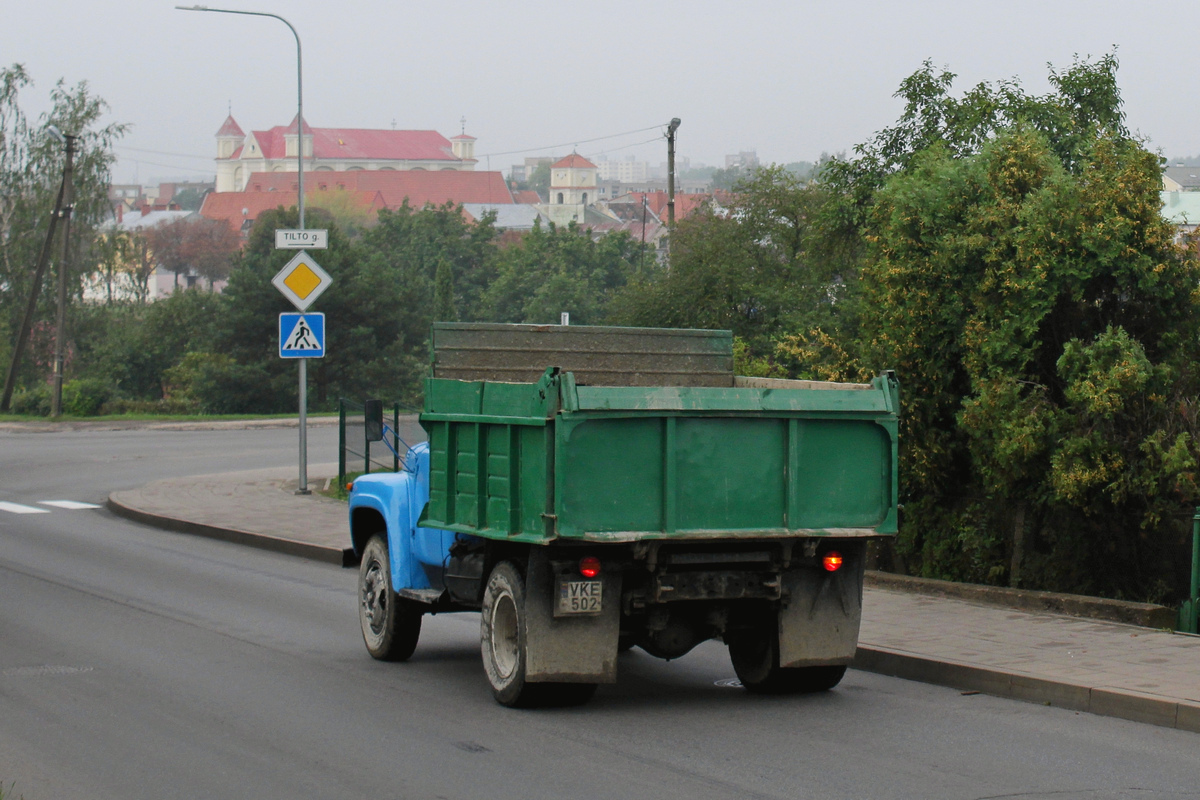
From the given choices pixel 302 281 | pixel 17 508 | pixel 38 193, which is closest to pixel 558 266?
pixel 38 193

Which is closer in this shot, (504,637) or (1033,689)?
(504,637)

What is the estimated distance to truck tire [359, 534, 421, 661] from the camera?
31.6 ft

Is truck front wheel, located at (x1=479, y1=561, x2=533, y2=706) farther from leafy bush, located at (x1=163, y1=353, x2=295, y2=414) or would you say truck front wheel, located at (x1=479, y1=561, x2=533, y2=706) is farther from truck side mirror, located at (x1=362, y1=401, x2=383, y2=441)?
leafy bush, located at (x1=163, y1=353, x2=295, y2=414)

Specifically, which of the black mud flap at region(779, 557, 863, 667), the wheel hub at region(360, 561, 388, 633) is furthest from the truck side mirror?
the black mud flap at region(779, 557, 863, 667)

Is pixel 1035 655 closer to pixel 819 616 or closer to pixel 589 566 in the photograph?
pixel 819 616

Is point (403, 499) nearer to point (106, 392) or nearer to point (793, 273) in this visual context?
point (793, 273)

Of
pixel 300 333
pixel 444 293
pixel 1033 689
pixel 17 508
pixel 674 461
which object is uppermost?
pixel 444 293

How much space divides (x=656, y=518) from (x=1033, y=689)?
98.0 inches

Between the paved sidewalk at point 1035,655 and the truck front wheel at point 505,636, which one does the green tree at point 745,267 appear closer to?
the paved sidewalk at point 1035,655

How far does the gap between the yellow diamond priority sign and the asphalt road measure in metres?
8.92

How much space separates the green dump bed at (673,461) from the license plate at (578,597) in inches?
13.5

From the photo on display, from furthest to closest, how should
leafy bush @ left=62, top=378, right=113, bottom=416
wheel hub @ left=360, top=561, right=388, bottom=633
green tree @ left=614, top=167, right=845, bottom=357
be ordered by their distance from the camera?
1. leafy bush @ left=62, top=378, right=113, bottom=416
2. green tree @ left=614, top=167, right=845, bottom=357
3. wheel hub @ left=360, top=561, right=388, bottom=633

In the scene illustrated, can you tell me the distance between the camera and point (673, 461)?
764 centimetres

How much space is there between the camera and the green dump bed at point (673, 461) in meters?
7.46
